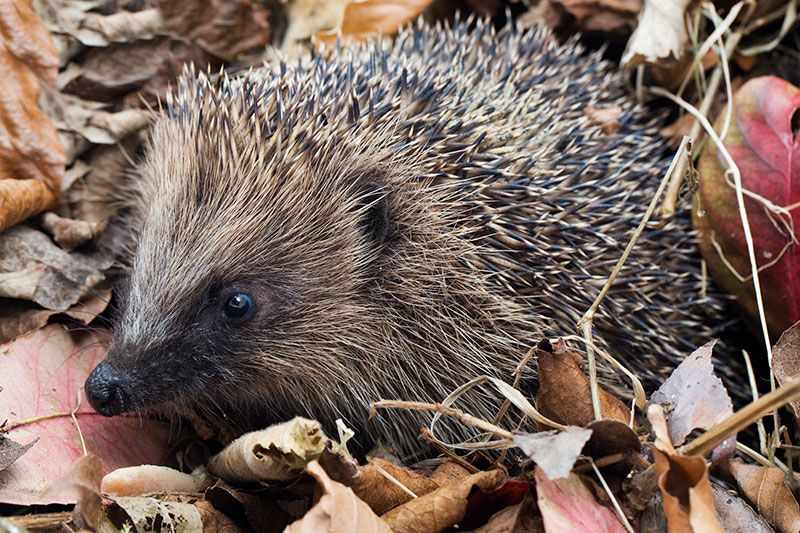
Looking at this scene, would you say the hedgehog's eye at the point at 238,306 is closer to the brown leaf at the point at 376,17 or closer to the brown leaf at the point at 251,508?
the brown leaf at the point at 251,508

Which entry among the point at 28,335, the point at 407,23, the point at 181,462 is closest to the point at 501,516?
Answer: the point at 181,462

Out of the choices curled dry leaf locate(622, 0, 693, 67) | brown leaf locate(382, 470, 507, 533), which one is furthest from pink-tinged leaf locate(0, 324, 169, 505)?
curled dry leaf locate(622, 0, 693, 67)

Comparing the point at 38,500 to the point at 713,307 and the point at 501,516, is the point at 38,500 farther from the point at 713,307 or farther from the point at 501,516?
the point at 713,307

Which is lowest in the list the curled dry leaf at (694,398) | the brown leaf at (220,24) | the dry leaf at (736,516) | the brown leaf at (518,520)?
the dry leaf at (736,516)

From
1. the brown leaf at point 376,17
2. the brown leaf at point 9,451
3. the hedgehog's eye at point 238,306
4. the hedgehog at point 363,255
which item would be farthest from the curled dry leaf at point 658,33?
the brown leaf at point 9,451

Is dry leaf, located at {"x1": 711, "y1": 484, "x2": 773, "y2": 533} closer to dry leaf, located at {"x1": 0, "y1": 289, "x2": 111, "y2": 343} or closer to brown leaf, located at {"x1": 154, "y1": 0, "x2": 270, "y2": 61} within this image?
dry leaf, located at {"x1": 0, "y1": 289, "x2": 111, "y2": 343}

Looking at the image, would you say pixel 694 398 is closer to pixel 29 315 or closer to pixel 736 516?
pixel 736 516

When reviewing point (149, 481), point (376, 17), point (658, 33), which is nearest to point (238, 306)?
point (149, 481)
